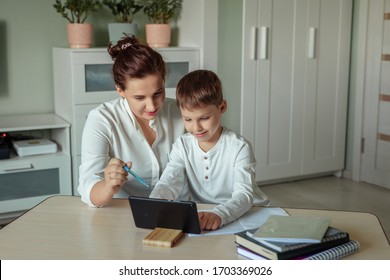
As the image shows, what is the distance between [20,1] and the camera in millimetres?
3711

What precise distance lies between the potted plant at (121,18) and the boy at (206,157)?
1956 millimetres

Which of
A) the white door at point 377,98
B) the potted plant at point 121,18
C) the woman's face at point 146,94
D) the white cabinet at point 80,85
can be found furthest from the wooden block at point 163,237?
the white door at point 377,98

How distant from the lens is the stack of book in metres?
1.28

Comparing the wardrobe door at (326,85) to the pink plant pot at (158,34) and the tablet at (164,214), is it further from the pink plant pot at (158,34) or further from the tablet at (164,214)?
the tablet at (164,214)

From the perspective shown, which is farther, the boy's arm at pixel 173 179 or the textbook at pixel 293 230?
A: the boy's arm at pixel 173 179

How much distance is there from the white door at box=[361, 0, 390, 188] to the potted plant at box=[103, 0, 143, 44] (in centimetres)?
169

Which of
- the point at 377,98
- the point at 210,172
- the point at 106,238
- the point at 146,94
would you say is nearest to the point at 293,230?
the point at 106,238

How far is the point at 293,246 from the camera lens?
1280mm

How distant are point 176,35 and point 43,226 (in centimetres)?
276

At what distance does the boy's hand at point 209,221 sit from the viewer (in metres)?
1.52

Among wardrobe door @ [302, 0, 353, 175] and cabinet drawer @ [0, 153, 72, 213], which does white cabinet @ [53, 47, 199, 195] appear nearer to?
cabinet drawer @ [0, 153, 72, 213]

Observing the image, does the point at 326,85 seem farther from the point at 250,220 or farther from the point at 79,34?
the point at 250,220

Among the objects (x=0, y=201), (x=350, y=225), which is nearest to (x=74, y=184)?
(x=0, y=201)
